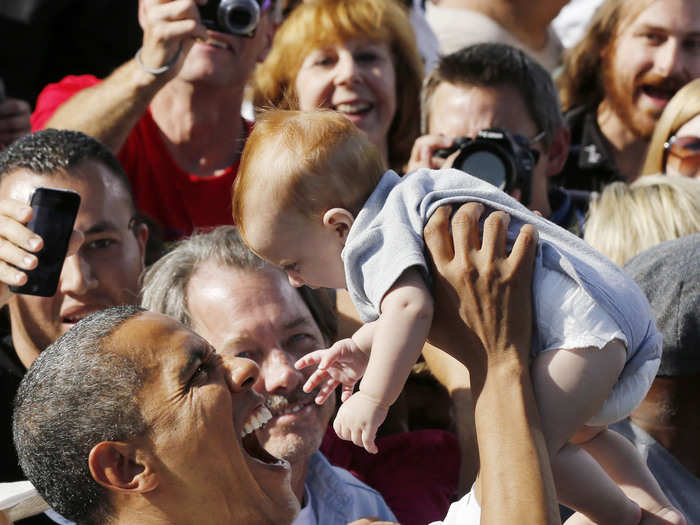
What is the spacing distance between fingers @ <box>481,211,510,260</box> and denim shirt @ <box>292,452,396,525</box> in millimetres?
1020

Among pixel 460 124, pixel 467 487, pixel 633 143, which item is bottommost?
pixel 467 487

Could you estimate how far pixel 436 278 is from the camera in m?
2.26

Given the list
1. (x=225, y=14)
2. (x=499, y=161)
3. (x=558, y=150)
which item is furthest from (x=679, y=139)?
(x=225, y=14)

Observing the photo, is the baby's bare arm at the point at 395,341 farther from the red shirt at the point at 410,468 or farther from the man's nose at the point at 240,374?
the red shirt at the point at 410,468

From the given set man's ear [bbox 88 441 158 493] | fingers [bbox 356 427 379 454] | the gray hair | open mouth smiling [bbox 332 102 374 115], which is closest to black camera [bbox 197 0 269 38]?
open mouth smiling [bbox 332 102 374 115]

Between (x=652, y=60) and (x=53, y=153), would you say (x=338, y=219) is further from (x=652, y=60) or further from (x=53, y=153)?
(x=652, y=60)

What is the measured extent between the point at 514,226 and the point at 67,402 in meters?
1.00

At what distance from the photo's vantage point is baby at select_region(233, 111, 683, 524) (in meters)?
2.12

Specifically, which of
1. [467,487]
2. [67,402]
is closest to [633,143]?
[467,487]

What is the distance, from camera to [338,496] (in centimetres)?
298

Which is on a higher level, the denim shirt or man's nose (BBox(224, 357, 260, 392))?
man's nose (BBox(224, 357, 260, 392))

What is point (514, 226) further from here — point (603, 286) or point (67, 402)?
point (67, 402)

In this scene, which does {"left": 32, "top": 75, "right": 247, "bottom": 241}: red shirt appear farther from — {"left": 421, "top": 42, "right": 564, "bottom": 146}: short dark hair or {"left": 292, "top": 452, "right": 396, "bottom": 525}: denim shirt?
{"left": 292, "top": 452, "right": 396, "bottom": 525}: denim shirt

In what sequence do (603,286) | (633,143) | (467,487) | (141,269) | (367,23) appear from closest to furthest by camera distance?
(603,286) < (467,487) < (141,269) < (367,23) < (633,143)
